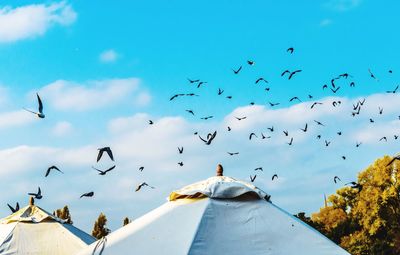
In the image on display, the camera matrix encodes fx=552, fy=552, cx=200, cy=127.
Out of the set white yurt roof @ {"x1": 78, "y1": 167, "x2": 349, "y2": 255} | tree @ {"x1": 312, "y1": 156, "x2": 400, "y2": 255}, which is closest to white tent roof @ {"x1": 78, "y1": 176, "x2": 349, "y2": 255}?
white yurt roof @ {"x1": 78, "y1": 167, "x2": 349, "y2": 255}

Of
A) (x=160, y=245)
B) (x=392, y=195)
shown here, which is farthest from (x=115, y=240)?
(x=392, y=195)

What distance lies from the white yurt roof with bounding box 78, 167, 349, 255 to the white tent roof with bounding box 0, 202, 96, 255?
13.1ft

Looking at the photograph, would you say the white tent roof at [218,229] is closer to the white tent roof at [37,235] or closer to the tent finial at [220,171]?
the tent finial at [220,171]

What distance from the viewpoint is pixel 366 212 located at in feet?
142

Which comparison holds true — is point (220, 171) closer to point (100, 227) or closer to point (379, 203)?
point (100, 227)

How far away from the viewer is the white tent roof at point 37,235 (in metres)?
10.6

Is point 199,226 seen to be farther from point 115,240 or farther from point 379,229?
point 379,229

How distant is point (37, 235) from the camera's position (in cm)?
1098

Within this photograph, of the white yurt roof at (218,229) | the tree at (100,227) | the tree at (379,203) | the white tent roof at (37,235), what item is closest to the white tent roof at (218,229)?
the white yurt roof at (218,229)

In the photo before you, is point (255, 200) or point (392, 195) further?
point (392, 195)

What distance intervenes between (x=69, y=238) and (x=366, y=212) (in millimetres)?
35982

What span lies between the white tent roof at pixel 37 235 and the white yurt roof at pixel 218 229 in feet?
13.1

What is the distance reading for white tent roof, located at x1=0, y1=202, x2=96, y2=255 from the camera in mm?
10594

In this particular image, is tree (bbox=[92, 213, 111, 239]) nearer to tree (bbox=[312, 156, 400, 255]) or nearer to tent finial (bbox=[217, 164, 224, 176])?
tree (bbox=[312, 156, 400, 255])
